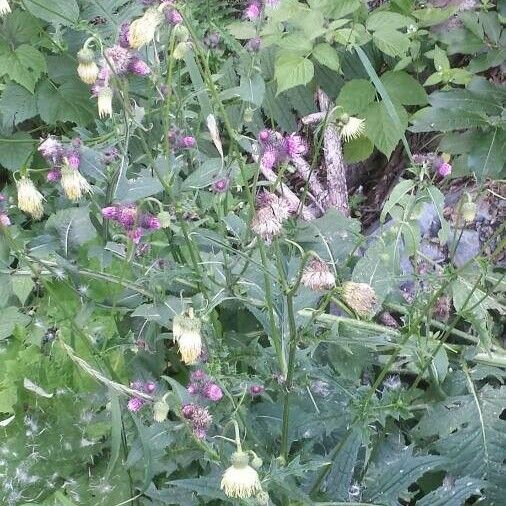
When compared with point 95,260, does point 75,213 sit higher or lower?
higher

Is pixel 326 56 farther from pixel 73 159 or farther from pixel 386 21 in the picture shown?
pixel 73 159

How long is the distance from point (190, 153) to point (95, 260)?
0.53 meters

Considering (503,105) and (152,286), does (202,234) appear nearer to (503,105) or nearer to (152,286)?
(152,286)

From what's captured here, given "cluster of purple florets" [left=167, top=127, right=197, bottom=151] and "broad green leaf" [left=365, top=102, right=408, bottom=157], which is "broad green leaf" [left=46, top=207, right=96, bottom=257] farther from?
"broad green leaf" [left=365, top=102, right=408, bottom=157]

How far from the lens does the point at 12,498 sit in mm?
1757

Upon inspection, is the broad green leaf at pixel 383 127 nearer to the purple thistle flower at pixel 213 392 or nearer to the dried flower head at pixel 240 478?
the purple thistle flower at pixel 213 392

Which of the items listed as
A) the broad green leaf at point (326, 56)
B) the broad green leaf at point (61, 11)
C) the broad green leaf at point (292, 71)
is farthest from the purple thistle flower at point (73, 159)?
the broad green leaf at point (326, 56)

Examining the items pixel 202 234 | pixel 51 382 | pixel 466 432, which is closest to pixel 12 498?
pixel 51 382

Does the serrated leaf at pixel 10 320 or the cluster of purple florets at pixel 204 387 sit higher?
the cluster of purple florets at pixel 204 387

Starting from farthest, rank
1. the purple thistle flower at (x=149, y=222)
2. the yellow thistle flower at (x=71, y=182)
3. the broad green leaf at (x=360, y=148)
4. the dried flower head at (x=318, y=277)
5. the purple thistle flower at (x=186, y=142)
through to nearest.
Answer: the broad green leaf at (x=360, y=148)
the purple thistle flower at (x=186, y=142)
the purple thistle flower at (x=149, y=222)
the yellow thistle flower at (x=71, y=182)
the dried flower head at (x=318, y=277)

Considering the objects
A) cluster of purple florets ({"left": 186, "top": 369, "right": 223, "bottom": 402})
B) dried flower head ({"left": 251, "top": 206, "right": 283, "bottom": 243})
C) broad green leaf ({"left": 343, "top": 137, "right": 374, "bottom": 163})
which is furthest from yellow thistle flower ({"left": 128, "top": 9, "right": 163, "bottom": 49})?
broad green leaf ({"left": 343, "top": 137, "right": 374, "bottom": 163})

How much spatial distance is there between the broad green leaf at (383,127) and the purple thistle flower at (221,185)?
114 cm

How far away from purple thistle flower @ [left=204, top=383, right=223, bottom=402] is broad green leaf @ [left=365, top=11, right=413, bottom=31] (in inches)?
67.9

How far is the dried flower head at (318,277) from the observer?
1.20 m
